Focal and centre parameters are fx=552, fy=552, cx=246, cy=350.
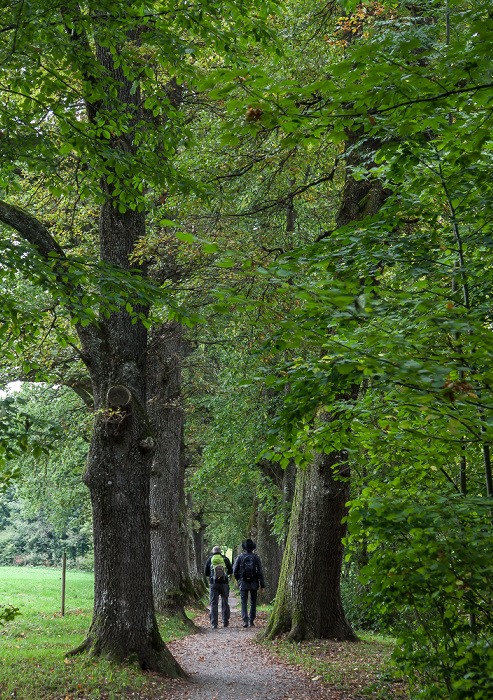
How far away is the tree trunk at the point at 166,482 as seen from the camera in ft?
42.3

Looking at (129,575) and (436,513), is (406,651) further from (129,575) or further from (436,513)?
(129,575)

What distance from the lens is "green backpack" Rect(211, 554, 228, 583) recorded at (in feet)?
44.9

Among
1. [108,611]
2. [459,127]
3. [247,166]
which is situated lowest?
[108,611]

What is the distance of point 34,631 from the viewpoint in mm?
10352

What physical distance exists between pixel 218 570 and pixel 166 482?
2627mm

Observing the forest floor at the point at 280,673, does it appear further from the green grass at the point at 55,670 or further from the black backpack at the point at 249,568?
the black backpack at the point at 249,568

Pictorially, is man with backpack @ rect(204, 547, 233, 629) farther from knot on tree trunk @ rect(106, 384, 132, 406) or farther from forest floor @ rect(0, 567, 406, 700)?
knot on tree trunk @ rect(106, 384, 132, 406)

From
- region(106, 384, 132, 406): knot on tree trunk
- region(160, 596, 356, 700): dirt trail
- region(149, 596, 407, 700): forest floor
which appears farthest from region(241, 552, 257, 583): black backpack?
region(106, 384, 132, 406): knot on tree trunk

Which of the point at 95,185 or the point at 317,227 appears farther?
the point at 317,227

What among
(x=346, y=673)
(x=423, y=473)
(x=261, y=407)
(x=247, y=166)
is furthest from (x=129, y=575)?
(x=261, y=407)

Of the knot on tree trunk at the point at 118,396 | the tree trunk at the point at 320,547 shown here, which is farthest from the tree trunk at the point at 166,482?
the knot on tree trunk at the point at 118,396

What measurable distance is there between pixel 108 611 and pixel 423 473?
4.82m

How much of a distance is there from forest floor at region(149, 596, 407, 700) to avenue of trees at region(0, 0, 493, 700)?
527 mm

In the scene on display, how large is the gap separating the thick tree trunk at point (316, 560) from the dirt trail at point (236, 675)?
0.84 m
